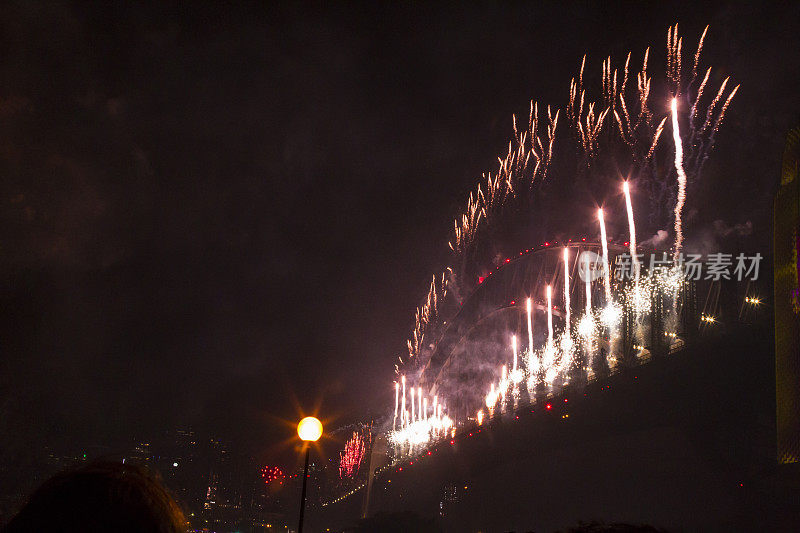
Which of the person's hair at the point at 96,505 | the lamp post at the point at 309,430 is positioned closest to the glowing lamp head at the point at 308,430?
the lamp post at the point at 309,430

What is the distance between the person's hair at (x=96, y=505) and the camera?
236 cm

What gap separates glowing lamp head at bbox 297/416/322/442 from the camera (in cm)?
941

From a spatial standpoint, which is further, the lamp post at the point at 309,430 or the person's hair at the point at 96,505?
the lamp post at the point at 309,430

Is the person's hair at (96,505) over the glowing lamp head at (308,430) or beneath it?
beneath

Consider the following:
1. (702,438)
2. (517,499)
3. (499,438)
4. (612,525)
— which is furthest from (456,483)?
(612,525)

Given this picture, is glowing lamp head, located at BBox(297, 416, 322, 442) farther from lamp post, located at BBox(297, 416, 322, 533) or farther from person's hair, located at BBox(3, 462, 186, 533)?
person's hair, located at BBox(3, 462, 186, 533)

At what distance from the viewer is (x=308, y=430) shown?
9445 mm

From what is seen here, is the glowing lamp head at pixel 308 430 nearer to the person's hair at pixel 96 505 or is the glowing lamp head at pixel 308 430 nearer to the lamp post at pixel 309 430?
the lamp post at pixel 309 430

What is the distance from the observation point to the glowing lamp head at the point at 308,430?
9.41m

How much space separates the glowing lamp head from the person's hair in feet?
22.8

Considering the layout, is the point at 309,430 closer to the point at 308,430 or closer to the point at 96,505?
the point at 308,430

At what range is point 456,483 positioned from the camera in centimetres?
6072

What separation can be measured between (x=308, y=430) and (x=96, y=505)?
7.25 meters

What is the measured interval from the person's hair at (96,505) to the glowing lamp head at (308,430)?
696cm
